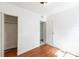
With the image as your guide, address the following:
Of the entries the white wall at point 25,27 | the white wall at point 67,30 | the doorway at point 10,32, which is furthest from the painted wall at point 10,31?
the white wall at point 67,30

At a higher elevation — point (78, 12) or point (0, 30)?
point (78, 12)

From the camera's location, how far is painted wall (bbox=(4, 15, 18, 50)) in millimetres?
2818

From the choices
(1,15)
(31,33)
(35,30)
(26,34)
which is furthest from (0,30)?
(35,30)

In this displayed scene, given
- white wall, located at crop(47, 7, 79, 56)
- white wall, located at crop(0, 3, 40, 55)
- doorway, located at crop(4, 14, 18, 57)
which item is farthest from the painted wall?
white wall, located at crop(47, 7, 79, 56)

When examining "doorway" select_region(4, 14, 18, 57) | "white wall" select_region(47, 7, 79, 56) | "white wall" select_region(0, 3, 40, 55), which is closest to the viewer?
"white wall" select_region(0, 3, 40, 55)

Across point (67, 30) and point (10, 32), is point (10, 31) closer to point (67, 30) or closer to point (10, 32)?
point (10, 32)

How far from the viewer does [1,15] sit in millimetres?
1864

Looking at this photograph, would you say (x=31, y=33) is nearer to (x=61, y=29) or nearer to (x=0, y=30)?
(x=61, y=29)

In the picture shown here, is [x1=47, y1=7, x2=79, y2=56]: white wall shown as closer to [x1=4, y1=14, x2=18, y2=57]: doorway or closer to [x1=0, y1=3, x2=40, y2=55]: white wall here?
[x1=0, y1=3, x2=40, y2=55]: white wall

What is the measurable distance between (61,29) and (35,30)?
1.06 metres

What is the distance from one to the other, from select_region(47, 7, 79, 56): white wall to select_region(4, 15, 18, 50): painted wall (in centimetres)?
155

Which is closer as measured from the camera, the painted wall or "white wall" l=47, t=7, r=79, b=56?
"white wall" l=47, t=7, r=79, b=56

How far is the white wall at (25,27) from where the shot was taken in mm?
2152

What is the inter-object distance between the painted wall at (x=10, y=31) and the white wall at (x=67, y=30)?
1.55 m
